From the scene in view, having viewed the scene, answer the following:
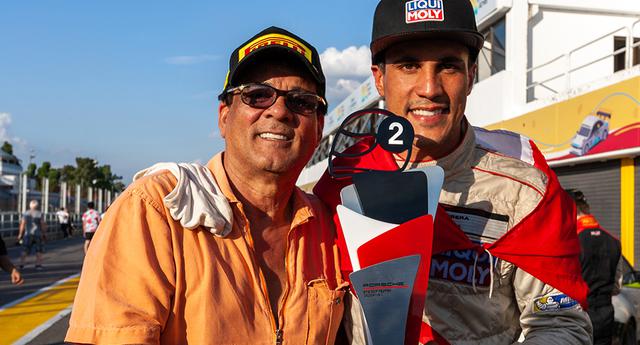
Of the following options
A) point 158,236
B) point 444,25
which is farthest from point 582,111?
point 158,236

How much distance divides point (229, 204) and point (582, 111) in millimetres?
11824

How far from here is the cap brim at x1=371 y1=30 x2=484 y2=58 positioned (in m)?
2.37

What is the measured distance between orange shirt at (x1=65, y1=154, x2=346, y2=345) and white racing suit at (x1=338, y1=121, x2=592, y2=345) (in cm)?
28

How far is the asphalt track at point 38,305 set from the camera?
8.38 m

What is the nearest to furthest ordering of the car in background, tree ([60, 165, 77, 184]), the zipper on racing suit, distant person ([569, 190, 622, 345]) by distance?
the zipper on racing suit < distant person ([569, 190, 622, 345]) < the car in background < tree ([60, 165, 77, 184])

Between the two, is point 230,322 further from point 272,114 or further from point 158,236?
point 272,114

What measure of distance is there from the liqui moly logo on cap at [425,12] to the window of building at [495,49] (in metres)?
15.1

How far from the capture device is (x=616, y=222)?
12547 mm

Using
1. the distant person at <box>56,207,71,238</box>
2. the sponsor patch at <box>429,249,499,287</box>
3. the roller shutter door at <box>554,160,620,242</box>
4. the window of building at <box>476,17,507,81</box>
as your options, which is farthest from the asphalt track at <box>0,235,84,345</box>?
the distant person at <box>56,207,71,238</box>

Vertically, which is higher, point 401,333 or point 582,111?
point 582,111

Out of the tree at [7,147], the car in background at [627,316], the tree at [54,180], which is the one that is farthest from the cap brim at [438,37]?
the tree at [7,147]

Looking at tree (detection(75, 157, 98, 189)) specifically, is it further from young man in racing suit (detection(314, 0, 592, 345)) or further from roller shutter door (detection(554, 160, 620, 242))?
young man in racing suit (detection(314, 0, 592, 345))

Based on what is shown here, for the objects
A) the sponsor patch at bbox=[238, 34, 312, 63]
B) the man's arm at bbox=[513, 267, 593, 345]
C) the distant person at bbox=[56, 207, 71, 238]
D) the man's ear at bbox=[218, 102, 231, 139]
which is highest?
the sponsor patch at bbox=[238, 34, 312, 63]

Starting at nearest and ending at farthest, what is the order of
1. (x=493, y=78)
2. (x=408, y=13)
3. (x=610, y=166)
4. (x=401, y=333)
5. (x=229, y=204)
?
1. (x=401, y=333)
2. (x=229, y=204)
3. (x=408, y=13)
4. (x=610, y=166)
5. (x=493, y=78)
